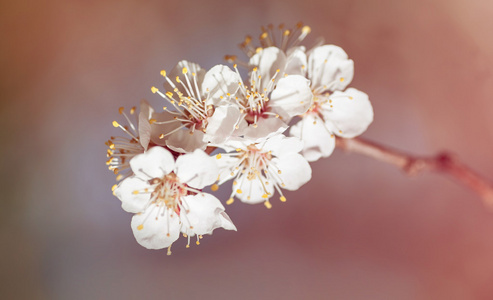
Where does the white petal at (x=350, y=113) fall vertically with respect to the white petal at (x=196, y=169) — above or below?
above

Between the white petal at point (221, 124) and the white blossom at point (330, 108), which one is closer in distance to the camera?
the white petal at point (221, 124)

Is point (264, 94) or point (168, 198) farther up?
point (264, 94)

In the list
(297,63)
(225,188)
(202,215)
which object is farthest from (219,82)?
(225,188)

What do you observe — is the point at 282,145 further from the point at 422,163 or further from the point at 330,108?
the point at 422,163

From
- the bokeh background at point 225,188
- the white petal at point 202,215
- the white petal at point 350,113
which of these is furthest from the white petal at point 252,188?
the bokeh background at point 225,188

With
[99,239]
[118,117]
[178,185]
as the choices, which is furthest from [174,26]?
[178,185]

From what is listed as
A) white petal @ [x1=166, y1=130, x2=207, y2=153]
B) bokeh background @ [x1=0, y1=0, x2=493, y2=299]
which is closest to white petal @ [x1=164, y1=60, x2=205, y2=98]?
white petal @ [x1=166, y1=130, x2=207, y2=153]

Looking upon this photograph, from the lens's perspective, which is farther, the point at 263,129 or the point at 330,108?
the point at 330,108

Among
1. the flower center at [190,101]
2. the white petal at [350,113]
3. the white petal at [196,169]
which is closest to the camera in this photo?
the white petal at [196,169]

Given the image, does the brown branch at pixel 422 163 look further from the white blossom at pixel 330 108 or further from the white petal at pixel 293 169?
the white petal at pixel 293 169

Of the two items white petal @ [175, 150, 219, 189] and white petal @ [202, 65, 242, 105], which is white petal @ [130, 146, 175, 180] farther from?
white petal @ [202, 65, 242, 105]
